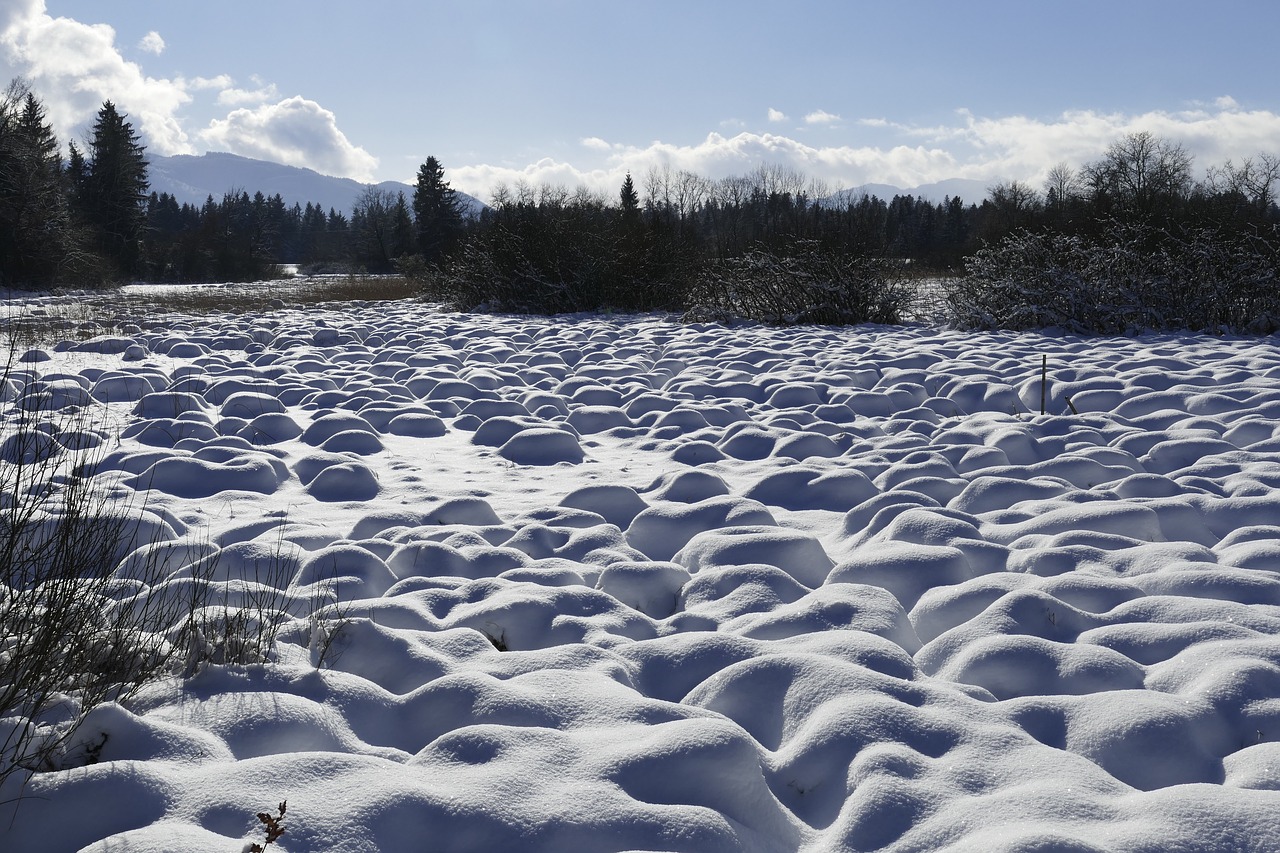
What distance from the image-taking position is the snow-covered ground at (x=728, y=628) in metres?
1.53

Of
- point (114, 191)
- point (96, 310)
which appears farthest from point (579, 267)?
point (114, 191)

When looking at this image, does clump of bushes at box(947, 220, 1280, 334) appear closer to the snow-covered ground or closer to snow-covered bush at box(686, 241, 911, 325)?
snow-covered bush at box(686, 241, 911, 325)

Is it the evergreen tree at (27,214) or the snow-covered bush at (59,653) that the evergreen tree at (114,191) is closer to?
the evergreen tree at (27,214)

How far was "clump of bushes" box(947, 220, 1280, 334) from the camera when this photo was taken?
8703 mm

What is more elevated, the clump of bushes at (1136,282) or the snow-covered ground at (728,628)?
the clump of bushes at (1136,282)

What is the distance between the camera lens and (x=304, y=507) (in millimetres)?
3980

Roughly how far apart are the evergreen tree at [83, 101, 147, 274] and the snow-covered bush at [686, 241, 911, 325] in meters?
33.6

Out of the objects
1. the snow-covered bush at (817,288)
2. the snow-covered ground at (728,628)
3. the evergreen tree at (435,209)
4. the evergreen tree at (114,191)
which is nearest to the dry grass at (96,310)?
the snow-covered ground at (728,628)

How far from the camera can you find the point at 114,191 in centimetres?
3488

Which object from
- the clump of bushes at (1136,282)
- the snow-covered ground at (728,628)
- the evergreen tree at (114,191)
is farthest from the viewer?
the evergreen tree at (114,191)

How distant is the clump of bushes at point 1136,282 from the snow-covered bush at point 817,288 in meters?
1.29

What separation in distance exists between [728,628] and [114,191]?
41514mm

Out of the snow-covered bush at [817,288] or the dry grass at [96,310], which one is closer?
the dry grass at [96,310]

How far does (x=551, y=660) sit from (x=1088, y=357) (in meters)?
7.01
